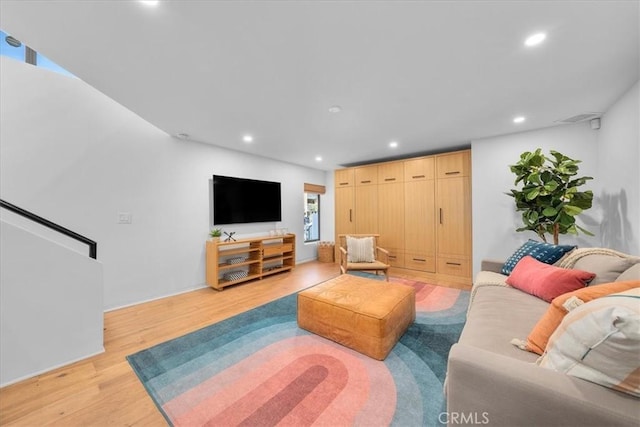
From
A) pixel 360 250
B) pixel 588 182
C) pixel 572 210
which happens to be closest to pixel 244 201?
pixel 360 250

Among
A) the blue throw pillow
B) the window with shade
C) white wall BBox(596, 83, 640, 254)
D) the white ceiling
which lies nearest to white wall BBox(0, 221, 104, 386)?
the white ceiling

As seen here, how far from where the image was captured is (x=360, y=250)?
405 cm

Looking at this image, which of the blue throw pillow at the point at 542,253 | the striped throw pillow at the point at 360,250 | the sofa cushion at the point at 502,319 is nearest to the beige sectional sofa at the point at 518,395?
the sofa cushion at the point at 502,319

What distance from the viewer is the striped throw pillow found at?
13.2 feet

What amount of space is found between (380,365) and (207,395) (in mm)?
1238

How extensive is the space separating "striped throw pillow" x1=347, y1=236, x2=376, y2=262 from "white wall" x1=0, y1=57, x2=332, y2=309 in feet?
7.38

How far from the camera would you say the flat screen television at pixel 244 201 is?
13.3ft

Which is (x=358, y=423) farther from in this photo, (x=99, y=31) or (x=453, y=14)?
(x=99, y=31)

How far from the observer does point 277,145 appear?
4066 millimetres

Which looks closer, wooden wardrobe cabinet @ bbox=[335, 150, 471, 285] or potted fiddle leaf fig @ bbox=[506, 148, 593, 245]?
potted fiddle leaf fig @ bbox=[506, 148, 593, 245]

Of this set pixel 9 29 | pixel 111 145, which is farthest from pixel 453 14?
pixel 111 145

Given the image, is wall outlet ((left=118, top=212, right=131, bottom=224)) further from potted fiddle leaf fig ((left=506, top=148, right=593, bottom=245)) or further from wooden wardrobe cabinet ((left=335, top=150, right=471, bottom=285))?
potted fiddle leaf fig ((left=506, top=148, right=593, bottom=245))

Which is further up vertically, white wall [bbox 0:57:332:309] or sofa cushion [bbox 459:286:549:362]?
white wall [bbox 0:57:332:309]

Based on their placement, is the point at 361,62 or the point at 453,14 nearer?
the point at 453,14
